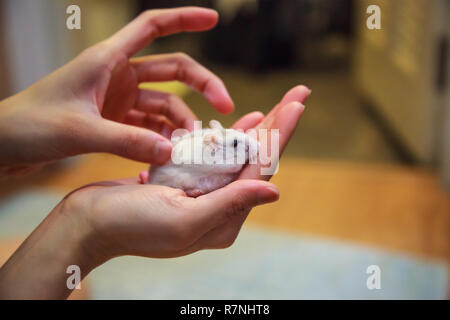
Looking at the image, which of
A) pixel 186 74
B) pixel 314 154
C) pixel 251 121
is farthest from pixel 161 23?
pixel 314 154

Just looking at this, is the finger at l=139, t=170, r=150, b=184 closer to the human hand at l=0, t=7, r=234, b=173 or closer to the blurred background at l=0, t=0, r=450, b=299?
the human hand at l=0, t=7, r=234, b=173

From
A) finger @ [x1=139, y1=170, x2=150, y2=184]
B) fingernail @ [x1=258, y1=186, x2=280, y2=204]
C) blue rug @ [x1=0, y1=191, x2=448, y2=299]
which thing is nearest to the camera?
fingernail @ [x1=258, y1=186, x2=280, y2=204]

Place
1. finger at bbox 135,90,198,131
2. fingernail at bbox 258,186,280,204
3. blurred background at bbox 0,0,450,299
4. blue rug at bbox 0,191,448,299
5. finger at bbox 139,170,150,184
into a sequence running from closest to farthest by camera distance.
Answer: fingernail at bbox 258,186,280,204 → finger at bbox 139,170,150,184 → finger at bbox 135,90,198,131 → blue rug at bbox 0,191,448,299 → blurred background at bbox 0,0,450,299

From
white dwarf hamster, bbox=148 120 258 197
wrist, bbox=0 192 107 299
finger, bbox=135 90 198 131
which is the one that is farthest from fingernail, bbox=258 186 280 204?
finger, bbox=135 90 198 131

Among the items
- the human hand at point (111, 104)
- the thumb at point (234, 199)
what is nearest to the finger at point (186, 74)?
the human hand at point (111, 104)

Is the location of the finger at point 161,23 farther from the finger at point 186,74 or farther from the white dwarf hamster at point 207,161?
the white dwarf hamster at point 207,161
